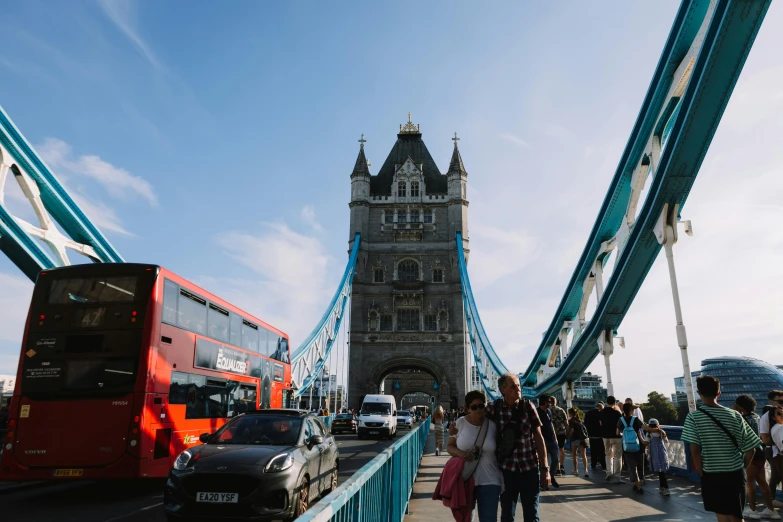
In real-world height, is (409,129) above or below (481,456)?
above

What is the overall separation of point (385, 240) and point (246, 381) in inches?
1511

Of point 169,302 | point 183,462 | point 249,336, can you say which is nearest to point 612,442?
point 183,462

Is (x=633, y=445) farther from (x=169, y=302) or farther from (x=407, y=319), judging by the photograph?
(x=407, y=319)

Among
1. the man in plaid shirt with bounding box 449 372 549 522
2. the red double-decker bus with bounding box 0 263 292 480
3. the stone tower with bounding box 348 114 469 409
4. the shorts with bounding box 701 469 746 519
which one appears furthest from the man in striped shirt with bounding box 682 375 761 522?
the stone tower with bounding box 348 114 469 409

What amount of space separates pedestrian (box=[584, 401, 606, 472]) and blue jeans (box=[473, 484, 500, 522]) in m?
8.56

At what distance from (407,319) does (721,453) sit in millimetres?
43511

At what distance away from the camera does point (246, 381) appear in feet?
42.6

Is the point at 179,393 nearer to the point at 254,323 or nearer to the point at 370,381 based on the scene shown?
the point at 254,323

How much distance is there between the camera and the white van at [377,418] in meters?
23.7

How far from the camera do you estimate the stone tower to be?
46250 mm

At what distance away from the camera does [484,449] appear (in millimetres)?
4594

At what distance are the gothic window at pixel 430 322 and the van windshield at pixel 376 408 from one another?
22.6 meters

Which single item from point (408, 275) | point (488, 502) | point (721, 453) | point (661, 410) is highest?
point (408, 275)

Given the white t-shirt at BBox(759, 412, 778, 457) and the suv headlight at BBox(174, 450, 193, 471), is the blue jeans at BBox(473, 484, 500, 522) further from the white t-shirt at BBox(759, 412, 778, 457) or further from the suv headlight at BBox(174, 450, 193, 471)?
the white t-shirt at BBox(759, 412, 778, 457)
